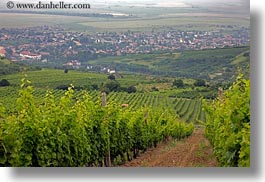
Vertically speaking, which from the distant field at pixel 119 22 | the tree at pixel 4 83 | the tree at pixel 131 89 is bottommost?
the tree at pixel 131 89

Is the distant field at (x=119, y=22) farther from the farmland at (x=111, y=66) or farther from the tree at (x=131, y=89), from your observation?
the tree at (x=131, y=89)

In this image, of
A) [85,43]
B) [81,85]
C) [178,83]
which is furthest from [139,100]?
[85,43]

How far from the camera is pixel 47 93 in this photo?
6.09 metres

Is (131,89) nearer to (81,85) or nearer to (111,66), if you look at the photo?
(111,66)

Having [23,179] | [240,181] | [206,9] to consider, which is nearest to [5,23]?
[23,179]

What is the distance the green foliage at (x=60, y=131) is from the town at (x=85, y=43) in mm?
370

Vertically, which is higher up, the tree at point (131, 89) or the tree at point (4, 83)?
the tree at point (4, 83)

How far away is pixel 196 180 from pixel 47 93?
76.0 inches

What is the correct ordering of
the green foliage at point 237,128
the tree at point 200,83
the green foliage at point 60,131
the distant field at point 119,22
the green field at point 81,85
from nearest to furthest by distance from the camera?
the green foliage at point 237,128 → the green foliage at point 60,131 → the distant field at point 119,22 → the green field at point 81,85 → the tree at point 200,83

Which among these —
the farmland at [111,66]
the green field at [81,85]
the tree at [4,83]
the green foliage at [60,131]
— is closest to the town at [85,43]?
the farmland at [111,66]

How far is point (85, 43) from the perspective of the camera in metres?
6.11

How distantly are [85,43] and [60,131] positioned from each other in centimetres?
104

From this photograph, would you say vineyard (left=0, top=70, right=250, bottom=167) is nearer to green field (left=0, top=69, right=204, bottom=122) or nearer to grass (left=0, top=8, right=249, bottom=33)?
green field (left=0, top=69, right=204, bottom=122)

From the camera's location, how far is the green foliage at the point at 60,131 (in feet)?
18.7
